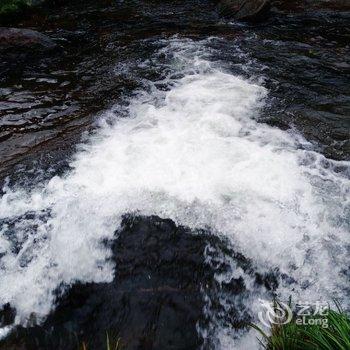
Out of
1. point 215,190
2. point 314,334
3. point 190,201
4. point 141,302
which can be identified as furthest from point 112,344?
point 215,190

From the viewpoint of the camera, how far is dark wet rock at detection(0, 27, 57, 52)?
837 cm

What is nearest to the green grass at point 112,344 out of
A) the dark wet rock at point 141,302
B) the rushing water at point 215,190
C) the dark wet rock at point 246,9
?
the dark wet rock at point 141,302

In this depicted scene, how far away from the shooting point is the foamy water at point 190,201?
402 centimetres

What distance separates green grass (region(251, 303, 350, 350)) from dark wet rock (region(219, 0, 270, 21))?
8668 millimetres

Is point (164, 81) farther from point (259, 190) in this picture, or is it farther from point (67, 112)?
point (259, 190)

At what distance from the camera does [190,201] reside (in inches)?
185

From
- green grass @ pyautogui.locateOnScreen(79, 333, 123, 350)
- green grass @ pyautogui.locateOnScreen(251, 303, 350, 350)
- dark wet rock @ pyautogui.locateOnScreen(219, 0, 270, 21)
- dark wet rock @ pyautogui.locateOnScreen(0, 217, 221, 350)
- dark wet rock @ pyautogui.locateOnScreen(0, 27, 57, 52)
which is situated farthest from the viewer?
dark wet rock @ pyautogui.locateOnScreen(219, 0, 270, 21)

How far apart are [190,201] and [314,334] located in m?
2.16

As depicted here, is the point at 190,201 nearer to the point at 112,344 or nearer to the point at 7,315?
the point at 112,344

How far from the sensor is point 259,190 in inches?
189

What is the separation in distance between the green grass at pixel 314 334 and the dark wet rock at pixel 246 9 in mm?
8668

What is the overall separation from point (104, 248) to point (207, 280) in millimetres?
1230

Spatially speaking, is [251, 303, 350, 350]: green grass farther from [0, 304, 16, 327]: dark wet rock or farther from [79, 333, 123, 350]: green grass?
[0, 304, 16, 327]: dark wet rock

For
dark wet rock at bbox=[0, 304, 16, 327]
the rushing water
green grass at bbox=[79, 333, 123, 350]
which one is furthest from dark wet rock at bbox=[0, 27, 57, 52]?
green grass at bbox=[79, 333, 123, 350]
